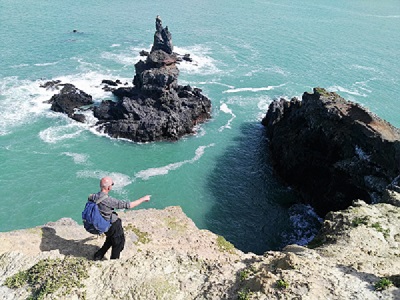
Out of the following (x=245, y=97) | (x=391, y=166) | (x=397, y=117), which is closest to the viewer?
(x=391, y=166)

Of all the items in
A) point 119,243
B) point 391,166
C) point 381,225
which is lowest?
point 391,166

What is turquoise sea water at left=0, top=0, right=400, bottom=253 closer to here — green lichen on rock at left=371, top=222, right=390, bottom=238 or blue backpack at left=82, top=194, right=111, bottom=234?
green lichen on rock at left=371, top=222, right=390, bottom=238

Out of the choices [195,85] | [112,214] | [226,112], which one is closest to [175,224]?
[112,214]

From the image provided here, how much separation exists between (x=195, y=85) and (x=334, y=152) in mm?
37511

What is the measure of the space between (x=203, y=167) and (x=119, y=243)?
3429 cm

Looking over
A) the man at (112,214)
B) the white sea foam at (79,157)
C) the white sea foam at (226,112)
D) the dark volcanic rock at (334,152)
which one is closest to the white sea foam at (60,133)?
the white sea foam at (79,157)

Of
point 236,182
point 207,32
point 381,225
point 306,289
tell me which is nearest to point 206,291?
point 306,289

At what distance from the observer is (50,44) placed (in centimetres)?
8975

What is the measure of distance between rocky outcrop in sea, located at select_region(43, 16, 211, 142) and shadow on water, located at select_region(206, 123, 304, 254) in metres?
9.05

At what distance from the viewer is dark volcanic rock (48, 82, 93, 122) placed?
59.1 meters

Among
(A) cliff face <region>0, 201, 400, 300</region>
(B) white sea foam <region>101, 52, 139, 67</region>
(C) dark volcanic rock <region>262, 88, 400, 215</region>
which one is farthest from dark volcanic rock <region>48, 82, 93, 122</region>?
(A) cliff face <region>0, 201, 400, 300</region>

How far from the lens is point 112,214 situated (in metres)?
14.6

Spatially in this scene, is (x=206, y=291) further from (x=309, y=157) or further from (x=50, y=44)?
(x=50, y=44)

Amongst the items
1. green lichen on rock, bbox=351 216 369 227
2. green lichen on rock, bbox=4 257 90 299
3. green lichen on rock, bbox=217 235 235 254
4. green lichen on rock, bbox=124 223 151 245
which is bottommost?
green lichen on rock, bbox=217 235 235 254
